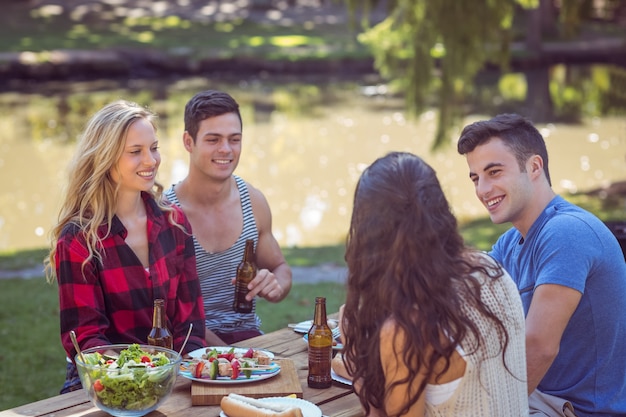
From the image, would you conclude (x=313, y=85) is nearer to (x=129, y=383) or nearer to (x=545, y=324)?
(x=545, y=324)

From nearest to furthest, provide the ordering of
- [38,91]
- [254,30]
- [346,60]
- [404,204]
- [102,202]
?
A: [404,204]
[102,202]
[38,91]
[346,60]
[254,30]

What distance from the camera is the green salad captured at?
8.87 feet

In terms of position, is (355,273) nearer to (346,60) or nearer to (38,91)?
(38,91)

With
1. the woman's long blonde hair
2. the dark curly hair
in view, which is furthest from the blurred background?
the dark curly hair

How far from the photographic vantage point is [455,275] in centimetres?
248

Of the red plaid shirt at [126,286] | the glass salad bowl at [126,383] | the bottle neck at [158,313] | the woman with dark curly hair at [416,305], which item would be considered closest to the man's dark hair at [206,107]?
the red plaid shirt at [126,286]

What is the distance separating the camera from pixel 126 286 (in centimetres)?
356

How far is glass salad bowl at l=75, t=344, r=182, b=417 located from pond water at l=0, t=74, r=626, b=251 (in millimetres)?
7970

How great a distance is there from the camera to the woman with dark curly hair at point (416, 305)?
2.42m

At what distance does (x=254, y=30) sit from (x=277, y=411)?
27.6m

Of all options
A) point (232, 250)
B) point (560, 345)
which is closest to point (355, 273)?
point (560, 345)

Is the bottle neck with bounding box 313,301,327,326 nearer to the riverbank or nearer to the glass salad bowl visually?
the glass salad bowl

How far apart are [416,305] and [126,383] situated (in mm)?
897

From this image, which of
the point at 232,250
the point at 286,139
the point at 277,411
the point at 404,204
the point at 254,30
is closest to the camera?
the point at 404,204
